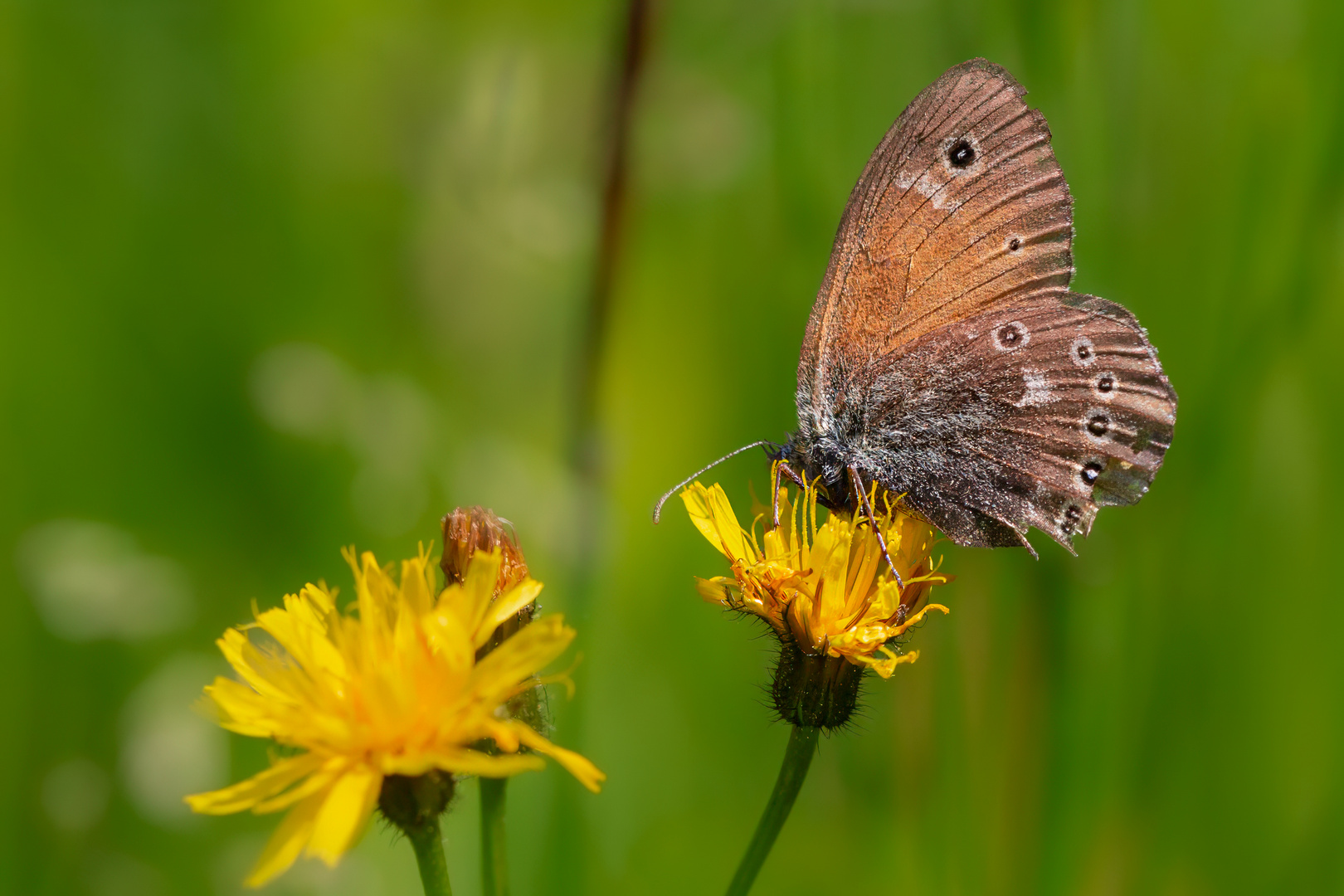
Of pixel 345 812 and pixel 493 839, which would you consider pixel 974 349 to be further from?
pixel 345 812

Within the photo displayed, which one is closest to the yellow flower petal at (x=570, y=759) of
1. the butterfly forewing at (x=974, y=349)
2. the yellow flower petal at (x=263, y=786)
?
the yellow flower petal at (x=263, y=786)

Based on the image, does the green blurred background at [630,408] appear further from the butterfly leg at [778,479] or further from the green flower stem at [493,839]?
the green flower stem at [493,839]

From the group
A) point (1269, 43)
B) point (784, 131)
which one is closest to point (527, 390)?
point (784, 131)

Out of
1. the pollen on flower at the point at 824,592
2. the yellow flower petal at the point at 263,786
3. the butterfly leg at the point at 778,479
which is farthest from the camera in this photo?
the butterfly leg at the point at 778,479

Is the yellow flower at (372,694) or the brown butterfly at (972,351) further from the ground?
the brown butterfly at (972,351)

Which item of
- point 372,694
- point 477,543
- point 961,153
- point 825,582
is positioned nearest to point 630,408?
point 961,153
